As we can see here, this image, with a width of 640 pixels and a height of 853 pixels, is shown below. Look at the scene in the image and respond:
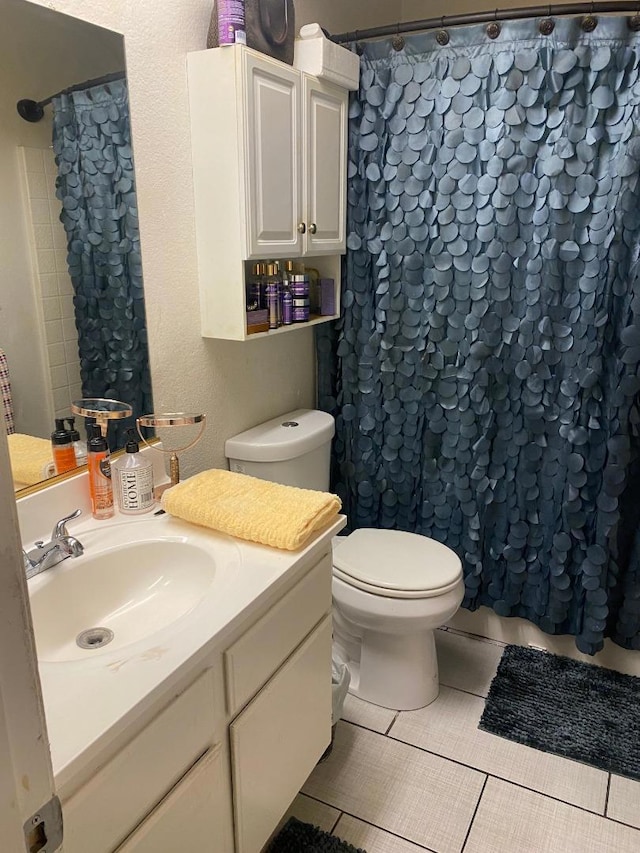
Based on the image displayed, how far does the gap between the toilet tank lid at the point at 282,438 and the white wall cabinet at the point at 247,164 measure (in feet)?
1.12

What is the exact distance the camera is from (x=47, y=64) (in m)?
1.30

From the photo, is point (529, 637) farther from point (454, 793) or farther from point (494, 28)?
point (494, 28)

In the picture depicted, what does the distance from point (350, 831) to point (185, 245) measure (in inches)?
60.9

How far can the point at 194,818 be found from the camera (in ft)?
3.71

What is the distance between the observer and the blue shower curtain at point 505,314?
1870 mm

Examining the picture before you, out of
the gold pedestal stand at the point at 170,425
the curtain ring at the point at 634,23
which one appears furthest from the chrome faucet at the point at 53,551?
the curtain ring at the point at 634,23

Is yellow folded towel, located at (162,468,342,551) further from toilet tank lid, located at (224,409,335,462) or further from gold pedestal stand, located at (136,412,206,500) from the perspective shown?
toilet tank lid, located at (224,409,335,462)

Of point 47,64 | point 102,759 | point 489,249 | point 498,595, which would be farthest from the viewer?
point 498,595

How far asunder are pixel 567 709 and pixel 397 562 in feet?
2.33

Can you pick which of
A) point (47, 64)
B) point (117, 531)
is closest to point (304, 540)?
point (117, 531)

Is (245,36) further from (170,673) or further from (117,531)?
(170,673)

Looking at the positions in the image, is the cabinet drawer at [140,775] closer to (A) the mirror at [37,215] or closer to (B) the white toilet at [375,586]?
(A) the mirror at [37,215]

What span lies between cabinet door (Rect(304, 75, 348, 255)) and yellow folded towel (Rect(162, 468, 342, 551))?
826 mm

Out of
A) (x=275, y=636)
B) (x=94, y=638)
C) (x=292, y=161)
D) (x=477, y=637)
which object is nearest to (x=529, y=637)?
(x=477, y=637)
